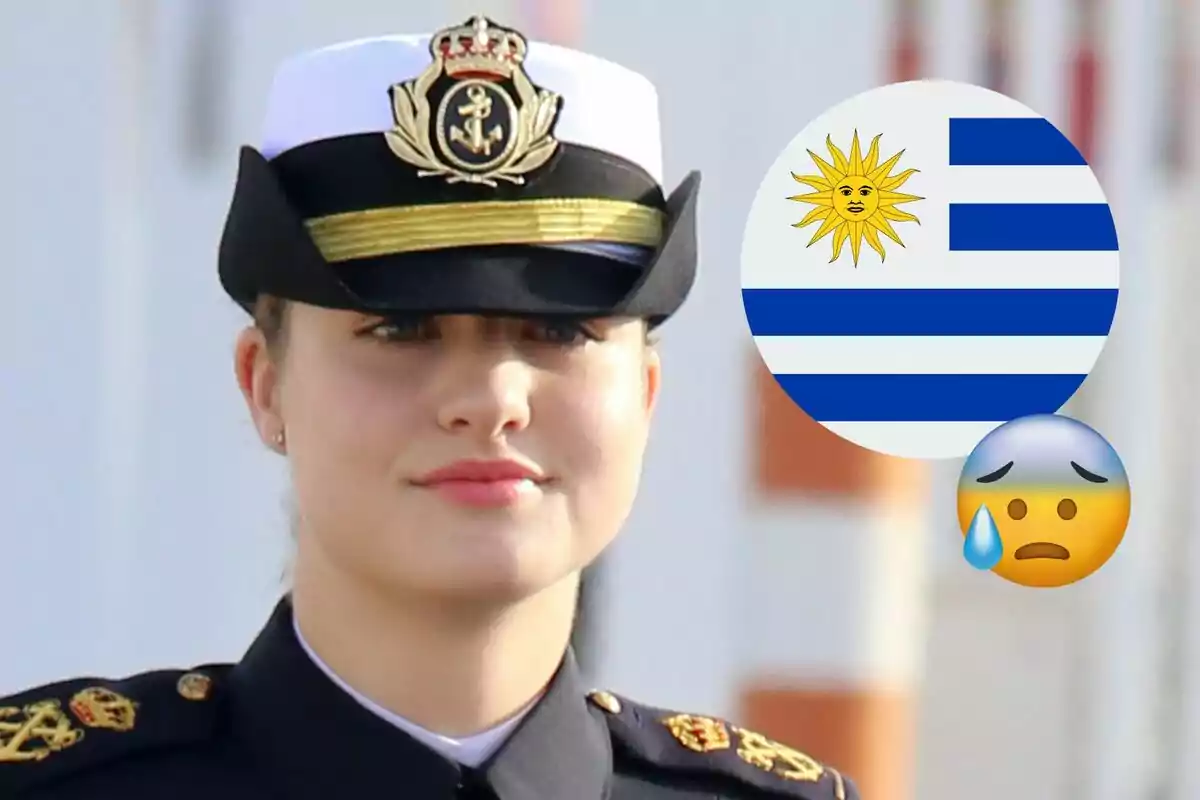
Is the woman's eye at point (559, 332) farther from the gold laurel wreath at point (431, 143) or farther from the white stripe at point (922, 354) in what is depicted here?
the white stripe at point (922, 354)

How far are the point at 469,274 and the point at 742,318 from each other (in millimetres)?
1096

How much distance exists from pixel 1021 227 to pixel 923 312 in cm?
9

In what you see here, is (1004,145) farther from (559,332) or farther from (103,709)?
(103,709)

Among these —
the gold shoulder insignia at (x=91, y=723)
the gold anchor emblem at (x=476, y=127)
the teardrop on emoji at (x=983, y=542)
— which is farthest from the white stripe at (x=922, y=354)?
the gold shoulder insignia at (x=91, y=723)

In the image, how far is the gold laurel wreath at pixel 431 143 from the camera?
44.5 inches

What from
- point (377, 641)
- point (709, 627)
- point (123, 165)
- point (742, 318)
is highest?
point (123, 165)

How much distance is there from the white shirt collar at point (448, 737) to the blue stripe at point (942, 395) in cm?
36

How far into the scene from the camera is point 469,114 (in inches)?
44.6

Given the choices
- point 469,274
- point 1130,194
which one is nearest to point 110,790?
point 469,274

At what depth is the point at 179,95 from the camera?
222 cm

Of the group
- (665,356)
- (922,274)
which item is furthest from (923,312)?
(665,356)

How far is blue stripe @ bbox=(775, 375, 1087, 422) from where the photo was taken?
54.9 inches

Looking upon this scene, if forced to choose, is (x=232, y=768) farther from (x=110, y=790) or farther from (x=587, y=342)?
(x=587, y=342)

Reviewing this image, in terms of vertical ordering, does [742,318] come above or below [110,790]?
above
